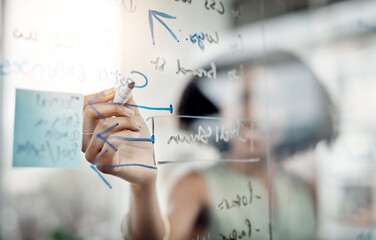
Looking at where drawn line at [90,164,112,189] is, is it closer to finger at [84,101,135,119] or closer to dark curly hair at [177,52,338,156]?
finger at [84,101,135,119]

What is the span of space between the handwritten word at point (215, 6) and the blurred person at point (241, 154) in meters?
0.11

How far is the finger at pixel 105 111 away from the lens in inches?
24.6

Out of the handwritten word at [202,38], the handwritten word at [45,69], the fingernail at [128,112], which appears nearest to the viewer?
the handwritten word at [45,69]

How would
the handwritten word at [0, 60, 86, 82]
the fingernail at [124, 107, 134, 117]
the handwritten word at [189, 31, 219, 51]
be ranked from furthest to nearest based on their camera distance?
the handwritten word at [189, 31, 219, 51], the fingernail at [124, 107, 134, 117], the handwritten word at [0, 60, 86, 82]

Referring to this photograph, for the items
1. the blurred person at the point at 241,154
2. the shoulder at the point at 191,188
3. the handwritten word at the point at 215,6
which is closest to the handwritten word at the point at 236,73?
the blurred person at the point at 241,154

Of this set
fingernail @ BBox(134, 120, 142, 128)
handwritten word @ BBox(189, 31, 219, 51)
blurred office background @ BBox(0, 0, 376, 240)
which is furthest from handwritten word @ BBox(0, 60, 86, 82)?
handwritten word @ BBox(189, 31, 219, 51)

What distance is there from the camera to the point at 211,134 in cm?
80

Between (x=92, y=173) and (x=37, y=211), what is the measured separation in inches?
4.0

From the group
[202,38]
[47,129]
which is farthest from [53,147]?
[202,38]

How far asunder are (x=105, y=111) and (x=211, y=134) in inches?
9.9

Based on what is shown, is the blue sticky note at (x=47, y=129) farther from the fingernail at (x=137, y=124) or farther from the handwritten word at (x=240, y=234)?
the handwritten word at (x=240, y=234)

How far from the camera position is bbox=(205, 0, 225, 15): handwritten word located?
2.66 ft

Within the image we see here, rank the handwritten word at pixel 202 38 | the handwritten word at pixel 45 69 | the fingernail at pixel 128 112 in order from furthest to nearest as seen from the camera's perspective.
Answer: the handwritten word at pixel 202 38 < the fingernail at pixel 128 112 < the handwritten word at pixel 45 69

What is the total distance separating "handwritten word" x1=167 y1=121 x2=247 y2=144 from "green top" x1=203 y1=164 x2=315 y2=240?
63 millimetres
